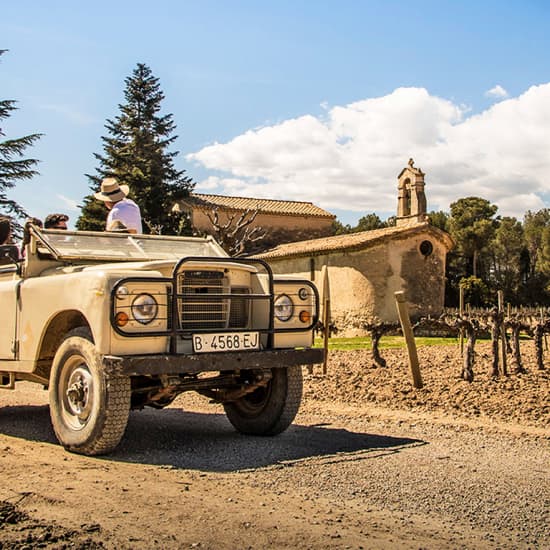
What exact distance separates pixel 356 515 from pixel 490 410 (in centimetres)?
432

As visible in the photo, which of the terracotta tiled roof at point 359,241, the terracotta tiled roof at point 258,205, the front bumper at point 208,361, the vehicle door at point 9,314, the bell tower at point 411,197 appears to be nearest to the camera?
the front bumper at point 208,361

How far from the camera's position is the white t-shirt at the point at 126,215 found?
808 cm

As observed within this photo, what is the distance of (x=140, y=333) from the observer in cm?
564

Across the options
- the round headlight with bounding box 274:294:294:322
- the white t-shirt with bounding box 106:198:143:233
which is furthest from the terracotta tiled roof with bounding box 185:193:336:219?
the round headlight with bounding box 274:294:294:322

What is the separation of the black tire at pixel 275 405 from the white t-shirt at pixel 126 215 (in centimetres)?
249

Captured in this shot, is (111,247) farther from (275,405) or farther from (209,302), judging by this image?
(275,405)

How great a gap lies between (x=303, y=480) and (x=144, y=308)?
183 centimetres

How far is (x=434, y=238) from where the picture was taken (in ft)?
104

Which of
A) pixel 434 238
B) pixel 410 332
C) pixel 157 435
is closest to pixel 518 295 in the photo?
pixel 434 238

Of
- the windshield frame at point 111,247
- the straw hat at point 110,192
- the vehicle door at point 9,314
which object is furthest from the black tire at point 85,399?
the straw hat at point 110,192

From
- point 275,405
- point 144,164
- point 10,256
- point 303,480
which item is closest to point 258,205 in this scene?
point 144,164

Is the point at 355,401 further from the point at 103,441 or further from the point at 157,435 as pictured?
the point at 103,441

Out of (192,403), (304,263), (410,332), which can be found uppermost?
(304,263)

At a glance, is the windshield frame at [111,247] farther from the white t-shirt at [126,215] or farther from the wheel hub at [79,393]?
the wheel hub at [79,393]
